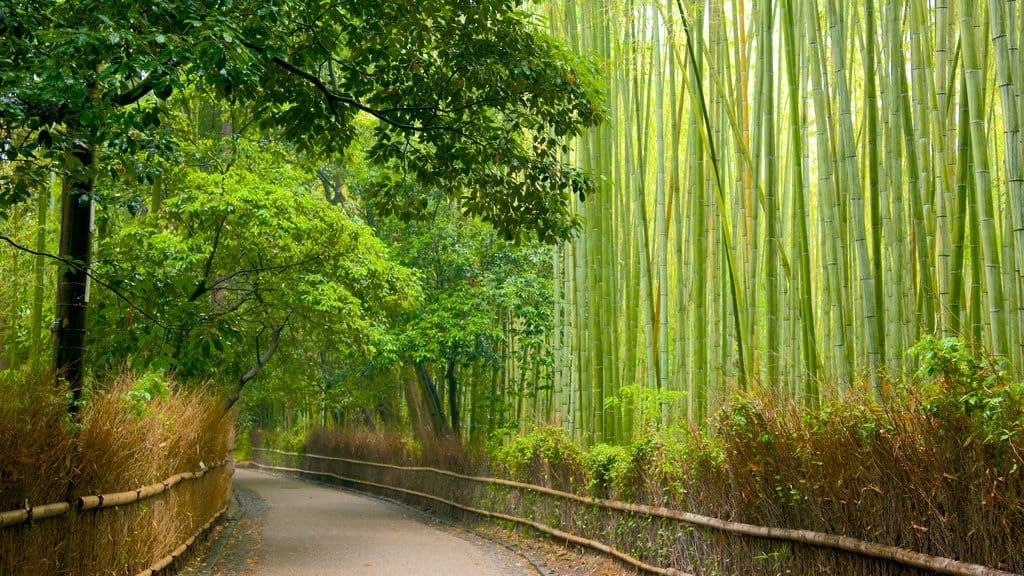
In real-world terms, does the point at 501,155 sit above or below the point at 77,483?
above

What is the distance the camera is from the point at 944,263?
503cm

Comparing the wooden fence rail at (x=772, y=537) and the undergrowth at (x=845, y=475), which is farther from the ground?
the undergrowth at (x=845, y=475)

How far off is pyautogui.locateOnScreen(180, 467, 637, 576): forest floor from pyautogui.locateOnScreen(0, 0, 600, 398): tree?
311 cm

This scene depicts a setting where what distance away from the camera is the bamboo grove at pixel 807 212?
16.0ft

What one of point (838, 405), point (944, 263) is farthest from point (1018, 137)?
point (838, 405)

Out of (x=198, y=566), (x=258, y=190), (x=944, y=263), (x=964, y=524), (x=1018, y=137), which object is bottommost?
(x=198, y=566)

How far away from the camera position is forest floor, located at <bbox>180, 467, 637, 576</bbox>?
27.5 ft

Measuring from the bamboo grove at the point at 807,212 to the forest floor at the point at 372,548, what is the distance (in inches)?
51.8

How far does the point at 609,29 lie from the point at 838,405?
18.9ft

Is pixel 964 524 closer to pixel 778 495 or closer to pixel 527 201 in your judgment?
pixel 778 495

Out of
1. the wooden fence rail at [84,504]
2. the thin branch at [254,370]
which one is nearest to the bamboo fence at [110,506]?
the wooden fence rail at [84,504]

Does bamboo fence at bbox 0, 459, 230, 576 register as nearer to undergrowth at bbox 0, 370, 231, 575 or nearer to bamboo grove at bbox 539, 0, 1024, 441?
undergrowth at bbox 0, 370, 231, 575

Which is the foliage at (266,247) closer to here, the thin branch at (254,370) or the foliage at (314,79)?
the thin branch at (254,370)

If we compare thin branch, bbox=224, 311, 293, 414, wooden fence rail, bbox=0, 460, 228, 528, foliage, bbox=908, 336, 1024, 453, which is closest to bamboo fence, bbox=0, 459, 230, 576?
wooden fence rail, bbox=0, 460, 228, 528
